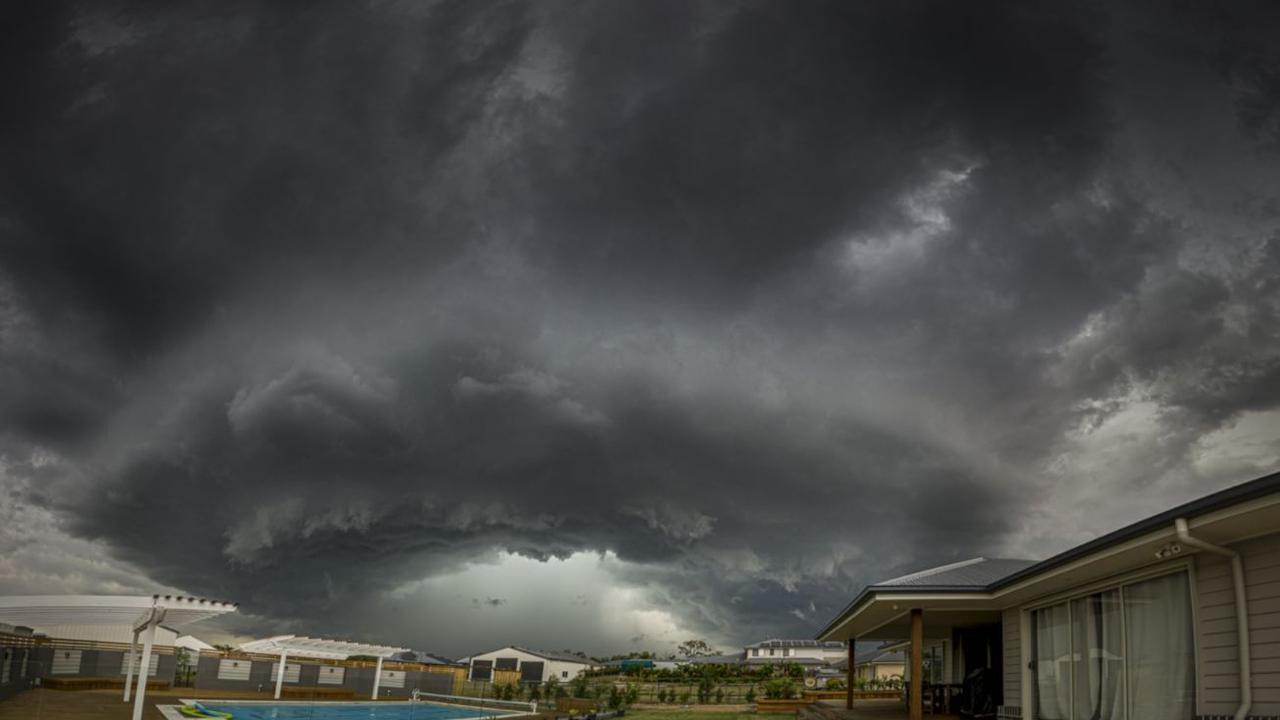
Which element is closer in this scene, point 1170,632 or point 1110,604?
point 1170,632

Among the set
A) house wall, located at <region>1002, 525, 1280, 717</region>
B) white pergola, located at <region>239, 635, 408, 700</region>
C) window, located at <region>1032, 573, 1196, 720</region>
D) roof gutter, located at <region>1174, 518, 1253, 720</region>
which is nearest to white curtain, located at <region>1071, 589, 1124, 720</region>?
window, located at <region>1032, 573, 1196, 720</region>

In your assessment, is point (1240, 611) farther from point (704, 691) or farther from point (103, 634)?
point (103, 634)

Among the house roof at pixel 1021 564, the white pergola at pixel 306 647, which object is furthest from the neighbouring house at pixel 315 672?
the house roof at pixel 1021 564

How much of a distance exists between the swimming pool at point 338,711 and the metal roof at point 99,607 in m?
9.08

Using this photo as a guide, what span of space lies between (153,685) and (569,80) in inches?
1313

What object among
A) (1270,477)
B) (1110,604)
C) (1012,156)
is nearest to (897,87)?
(1012,156)

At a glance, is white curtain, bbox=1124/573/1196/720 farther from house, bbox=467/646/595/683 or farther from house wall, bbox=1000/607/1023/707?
house, bbox=467/646/595/683

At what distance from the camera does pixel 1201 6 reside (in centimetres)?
1320

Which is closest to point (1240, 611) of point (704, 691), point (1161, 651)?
point (1161, 651)

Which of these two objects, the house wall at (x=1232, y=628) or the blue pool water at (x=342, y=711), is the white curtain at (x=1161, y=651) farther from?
the blue pool water at (x=342, y=711)

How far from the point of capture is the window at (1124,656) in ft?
27.3

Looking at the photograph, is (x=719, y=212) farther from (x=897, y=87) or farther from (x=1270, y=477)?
(x=1270, y=477)

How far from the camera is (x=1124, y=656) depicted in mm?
9281

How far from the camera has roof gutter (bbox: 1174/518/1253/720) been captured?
7211 millimetres
